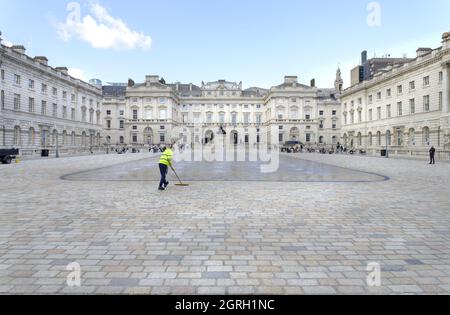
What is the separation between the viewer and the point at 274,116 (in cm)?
8094

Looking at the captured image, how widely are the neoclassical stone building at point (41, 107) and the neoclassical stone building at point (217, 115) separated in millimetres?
24081

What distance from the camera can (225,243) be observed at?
5.11m

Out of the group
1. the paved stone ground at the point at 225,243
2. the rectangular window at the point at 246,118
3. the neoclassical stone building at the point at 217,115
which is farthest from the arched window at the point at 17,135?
the rectangular window at the point at 246,118

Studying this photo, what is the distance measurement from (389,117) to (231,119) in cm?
4986

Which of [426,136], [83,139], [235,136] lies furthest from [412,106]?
[235,136]

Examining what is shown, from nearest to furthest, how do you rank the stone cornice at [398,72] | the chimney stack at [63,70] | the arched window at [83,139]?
the stone cornice at [398,72] < the chimney stack at [63,70] < the arched window at [83,139]

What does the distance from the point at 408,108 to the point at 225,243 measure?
42.9m

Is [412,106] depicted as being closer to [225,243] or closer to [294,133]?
[225,243]

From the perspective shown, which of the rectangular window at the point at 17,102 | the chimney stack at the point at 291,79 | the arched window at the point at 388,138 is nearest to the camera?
the rectangular window at the point at 17,102

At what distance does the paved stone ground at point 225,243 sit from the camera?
3.62 meters

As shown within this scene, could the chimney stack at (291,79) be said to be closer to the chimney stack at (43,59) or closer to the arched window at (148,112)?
the arched window at (148,112)

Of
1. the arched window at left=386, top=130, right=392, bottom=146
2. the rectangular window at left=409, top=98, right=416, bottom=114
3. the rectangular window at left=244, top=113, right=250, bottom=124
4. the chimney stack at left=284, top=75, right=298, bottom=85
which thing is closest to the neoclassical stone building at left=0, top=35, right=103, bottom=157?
the arched window at left=386, top=130, right=392, bottom=146

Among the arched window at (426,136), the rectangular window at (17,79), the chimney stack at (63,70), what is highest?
the chimney stack at (63,70)
